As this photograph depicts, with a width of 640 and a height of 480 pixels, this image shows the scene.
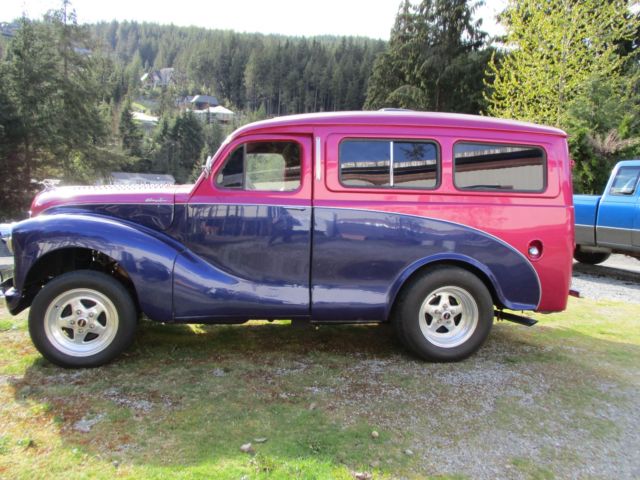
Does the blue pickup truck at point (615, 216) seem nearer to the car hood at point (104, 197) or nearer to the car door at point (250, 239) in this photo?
the car door at point (250, 239)

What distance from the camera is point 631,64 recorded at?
81.4 ft

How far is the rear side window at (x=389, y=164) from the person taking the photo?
445cm

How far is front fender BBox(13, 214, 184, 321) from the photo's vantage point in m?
4.10

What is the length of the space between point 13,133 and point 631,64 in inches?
1384

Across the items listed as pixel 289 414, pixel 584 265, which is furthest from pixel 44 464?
pixel 584 265

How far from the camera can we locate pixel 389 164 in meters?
4.50

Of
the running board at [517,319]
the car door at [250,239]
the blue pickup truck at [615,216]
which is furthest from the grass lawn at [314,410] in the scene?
the blue pickup truck at [615,216]

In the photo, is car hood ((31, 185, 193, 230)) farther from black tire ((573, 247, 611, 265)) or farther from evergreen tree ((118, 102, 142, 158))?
evergreen tree ((118, 102, 142, 158))

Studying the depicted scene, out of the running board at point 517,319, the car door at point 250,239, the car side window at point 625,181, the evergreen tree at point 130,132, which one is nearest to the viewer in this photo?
the car door at point 250,239

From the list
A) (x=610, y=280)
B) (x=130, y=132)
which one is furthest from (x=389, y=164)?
(x=130, y=132)

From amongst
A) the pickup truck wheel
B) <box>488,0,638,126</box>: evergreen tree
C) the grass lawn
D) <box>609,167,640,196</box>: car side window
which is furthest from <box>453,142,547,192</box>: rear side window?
<box>488,0,638,126</box>: evergreen tree

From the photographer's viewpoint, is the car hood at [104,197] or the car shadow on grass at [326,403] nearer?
the car shadow on grass at [326,403]

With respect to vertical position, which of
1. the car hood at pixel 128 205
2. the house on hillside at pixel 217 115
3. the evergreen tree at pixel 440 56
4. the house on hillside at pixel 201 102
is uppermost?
the house on hillside at pixel 201 102

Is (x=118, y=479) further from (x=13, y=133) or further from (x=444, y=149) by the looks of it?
(x=13, y=133)
